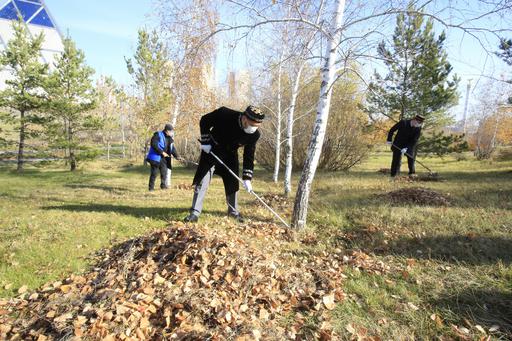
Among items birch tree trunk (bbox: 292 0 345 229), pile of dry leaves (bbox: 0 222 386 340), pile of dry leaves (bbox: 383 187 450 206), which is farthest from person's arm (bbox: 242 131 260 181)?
pile of dry leaves (bbox: 383 187 450 206)

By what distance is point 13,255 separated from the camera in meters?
4.00

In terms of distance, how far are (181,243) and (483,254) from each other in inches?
165

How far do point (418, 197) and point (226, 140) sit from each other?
15.2 feet

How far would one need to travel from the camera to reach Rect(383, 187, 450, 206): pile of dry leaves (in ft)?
21.6

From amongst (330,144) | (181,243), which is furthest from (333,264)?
(330,144)

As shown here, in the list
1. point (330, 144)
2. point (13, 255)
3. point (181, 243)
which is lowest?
point (13, 255)

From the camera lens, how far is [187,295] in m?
2.91

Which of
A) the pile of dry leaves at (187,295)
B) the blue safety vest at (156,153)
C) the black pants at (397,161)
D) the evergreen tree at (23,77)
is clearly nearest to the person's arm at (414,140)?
the black pants at (397,161)

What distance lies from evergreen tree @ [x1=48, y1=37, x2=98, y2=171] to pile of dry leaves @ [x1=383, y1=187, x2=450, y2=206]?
14792mm

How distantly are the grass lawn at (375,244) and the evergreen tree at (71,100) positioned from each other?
8521mm

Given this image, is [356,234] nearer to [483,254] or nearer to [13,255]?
[483,254]

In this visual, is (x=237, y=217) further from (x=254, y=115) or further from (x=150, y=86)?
(x=150, y=86)

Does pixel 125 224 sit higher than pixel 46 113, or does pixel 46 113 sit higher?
pixel 46 113

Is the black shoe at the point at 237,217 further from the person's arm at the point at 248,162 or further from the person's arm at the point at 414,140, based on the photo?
the person's arm at the point at 414,140
